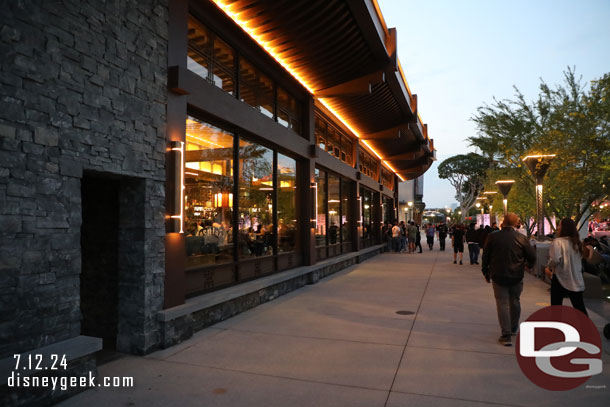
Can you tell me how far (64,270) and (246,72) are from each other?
6216 millimetres

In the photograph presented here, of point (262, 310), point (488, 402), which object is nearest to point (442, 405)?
point (488, 402)

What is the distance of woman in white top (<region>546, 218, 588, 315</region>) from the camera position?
229 inches

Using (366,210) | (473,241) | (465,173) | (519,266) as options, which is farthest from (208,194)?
(465,173)

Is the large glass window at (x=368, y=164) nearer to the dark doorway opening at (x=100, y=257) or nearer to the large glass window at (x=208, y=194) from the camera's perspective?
the large glass window at (x=208, y=194)

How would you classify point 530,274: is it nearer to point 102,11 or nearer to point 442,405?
point 442,405

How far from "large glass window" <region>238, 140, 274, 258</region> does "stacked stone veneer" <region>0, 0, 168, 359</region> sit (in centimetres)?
299

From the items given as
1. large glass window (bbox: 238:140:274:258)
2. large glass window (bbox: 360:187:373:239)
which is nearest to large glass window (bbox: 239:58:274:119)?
large glass window (bbox: 238:140:274:258)

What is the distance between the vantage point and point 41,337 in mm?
4156

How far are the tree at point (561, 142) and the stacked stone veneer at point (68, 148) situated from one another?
970cm

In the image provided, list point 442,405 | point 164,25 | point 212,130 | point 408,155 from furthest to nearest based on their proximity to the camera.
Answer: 1. point 408,155
2. point 212,130
3. point 164,25
4. point 442,405

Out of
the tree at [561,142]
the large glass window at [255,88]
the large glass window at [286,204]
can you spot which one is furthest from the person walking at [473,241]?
the large glass window at [255,88]

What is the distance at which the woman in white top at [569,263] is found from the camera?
19.1ft

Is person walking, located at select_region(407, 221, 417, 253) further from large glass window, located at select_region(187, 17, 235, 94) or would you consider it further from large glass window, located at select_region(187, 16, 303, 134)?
large glass window, located at select_region(187, 17, 235, 94)

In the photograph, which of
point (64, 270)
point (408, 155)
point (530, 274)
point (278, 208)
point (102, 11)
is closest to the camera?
point (64, 270)
